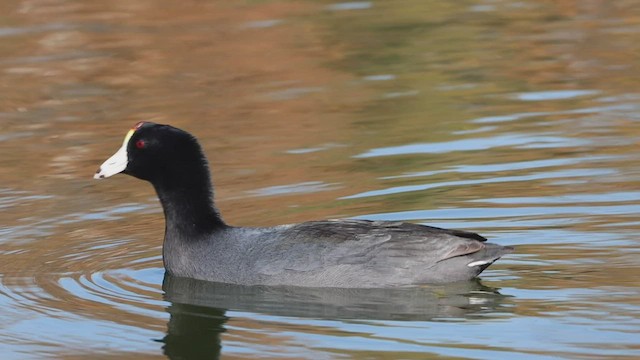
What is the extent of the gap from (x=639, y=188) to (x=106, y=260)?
414cm

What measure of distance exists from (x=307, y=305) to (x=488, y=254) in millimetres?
1190

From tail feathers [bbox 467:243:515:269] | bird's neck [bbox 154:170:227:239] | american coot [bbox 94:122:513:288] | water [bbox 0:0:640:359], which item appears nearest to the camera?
water [bbox 0:0:640:359]

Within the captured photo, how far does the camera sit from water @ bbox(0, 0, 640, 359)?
866cm

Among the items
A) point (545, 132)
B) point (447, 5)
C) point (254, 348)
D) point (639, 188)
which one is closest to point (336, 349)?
point (254, 348)

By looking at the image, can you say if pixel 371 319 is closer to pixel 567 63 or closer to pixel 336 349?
pixel 336 349

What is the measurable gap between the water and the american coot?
0.38 ft

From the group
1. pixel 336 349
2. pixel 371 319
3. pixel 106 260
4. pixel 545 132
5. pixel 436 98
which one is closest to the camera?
pixel 336 349

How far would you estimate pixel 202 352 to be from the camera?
28.0ft

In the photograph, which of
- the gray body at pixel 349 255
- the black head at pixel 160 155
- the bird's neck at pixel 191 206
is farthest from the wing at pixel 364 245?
the black head at pixel 160 155

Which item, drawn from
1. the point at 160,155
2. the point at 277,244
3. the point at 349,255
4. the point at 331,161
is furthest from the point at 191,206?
the point at 331,161

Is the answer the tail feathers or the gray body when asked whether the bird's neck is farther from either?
the tail feathers

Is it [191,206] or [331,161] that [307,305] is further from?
[331,161]

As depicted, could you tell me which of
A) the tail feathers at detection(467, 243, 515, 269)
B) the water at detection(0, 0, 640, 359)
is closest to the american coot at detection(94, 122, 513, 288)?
the tail feathers at detection(467, 243, 515, 269)

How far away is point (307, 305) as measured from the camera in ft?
30.0
